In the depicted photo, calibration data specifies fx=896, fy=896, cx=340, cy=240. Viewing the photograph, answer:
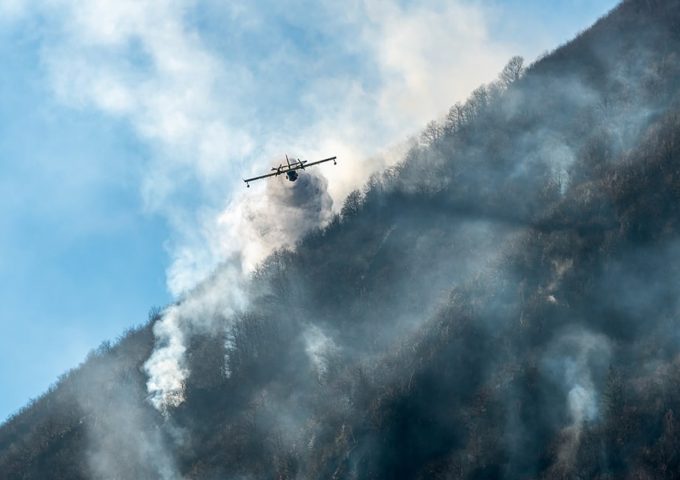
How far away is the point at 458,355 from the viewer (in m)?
152

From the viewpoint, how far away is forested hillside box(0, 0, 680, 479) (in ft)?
449

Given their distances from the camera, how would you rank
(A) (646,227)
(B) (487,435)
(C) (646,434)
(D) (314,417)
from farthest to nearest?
(A) (646,227) → (D) (314,417) → (B) (487,435) → (C) (646,434)

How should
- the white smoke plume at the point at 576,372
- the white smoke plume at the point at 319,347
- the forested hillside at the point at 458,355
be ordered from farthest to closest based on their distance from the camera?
the white smoke plume at the point at 319,347 < the forested hillside at the point at 458,355 < the white smoke plume at the point at 576,372

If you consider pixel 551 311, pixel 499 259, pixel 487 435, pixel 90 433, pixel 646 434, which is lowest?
pixel 646 434

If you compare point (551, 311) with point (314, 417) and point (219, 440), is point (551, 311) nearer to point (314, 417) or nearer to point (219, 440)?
point (314, 417)

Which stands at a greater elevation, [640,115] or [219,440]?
[640,115]

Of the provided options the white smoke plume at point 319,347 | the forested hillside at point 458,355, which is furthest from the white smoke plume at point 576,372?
the white smoke plume at point 319,347

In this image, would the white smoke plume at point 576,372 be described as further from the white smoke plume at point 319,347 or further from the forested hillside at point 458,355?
the white smoke plume at point 319,347

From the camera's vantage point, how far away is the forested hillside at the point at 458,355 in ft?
449

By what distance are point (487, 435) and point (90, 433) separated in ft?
254

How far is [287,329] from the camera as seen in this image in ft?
597

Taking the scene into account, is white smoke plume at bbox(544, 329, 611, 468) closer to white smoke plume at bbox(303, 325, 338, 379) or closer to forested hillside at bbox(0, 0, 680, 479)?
forested hillside at bbox(0, 0, 680, 479)

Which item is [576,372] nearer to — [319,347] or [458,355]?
[458,355]

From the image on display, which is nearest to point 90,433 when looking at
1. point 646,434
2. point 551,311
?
point 551,311
